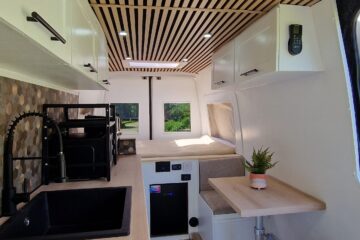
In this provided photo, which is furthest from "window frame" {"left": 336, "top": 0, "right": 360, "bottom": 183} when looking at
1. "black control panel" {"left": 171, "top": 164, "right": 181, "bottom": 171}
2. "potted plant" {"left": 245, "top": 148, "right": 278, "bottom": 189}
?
"black control panel" {"left": 171, "top": 164, "right": 181, "bottom": 171}

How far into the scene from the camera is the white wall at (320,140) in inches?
56.4

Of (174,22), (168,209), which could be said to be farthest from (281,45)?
(168,209)

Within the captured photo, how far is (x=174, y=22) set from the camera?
197 cm

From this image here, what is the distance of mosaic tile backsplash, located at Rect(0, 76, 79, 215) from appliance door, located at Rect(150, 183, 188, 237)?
1.56 meters

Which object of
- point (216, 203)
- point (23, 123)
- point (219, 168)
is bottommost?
point (216, 203)

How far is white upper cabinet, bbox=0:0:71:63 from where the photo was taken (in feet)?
1.87

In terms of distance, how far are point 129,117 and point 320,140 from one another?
353 centimetres

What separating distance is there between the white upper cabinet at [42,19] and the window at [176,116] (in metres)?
3.79

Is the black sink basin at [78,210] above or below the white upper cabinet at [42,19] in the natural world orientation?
below

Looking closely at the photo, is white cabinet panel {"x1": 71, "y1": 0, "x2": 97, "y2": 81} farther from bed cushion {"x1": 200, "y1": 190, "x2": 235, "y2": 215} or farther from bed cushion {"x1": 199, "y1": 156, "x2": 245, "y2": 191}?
bed cushion {"x1": 199, "y1": 156, "x2": 245, "y2": 191}

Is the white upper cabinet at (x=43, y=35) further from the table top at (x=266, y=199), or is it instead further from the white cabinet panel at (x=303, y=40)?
the table top at (x=266, y=199)

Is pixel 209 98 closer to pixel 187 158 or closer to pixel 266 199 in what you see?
pixel 187 158

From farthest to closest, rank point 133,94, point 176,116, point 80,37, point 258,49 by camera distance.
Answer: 1. point 176,116
2. point 133,94
3. point 258,49
4. point 80,37

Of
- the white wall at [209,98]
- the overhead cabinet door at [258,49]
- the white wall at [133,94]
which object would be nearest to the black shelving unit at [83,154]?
the overhead cabinet door at [258,49]
